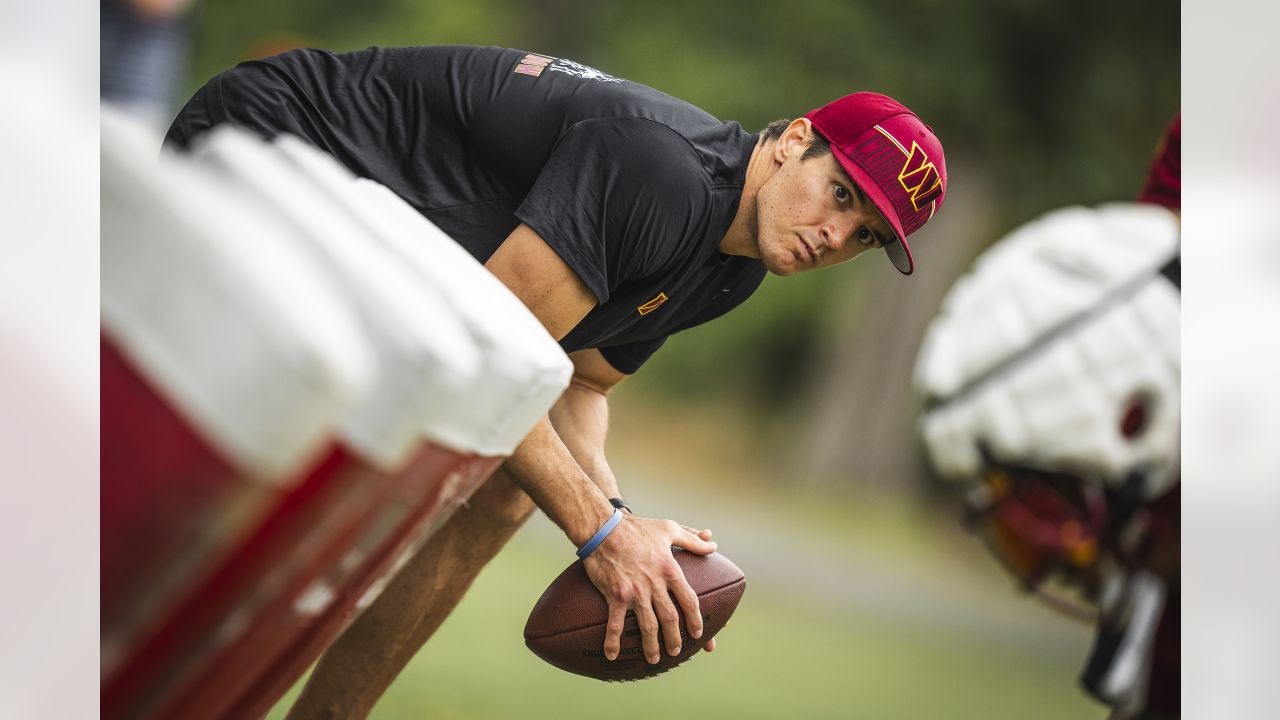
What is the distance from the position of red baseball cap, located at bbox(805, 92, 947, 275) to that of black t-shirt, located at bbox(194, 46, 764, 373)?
0.13 m

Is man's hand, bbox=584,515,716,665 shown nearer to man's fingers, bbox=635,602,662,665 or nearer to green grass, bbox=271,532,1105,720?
man's fingers, bbox=635,602,662,665

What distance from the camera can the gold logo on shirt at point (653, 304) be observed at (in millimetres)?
1605

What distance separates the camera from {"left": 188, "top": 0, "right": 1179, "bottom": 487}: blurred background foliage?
15.4 ft

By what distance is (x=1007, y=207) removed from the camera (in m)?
4.93

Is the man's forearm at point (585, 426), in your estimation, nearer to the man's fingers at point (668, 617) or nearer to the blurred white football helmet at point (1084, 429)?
the man's fingers at point (668, 617)

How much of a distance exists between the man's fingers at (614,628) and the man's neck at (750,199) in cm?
49

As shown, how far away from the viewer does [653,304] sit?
63.7 inches

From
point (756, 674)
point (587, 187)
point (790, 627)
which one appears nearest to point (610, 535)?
point (587, 187)

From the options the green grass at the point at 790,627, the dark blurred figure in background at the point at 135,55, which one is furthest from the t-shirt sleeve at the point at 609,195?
the green grass at the point at 790,627

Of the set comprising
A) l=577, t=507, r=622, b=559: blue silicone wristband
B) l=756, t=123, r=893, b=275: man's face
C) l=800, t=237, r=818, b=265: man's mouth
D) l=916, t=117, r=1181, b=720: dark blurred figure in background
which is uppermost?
l=756, t=123, r=893, b=275: man's face

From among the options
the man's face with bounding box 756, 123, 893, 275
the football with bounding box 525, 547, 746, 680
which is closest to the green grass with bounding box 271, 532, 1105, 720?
the football with bounding box 525, 547, 746, 680

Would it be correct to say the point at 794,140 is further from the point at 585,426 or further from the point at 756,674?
the point at 756,674

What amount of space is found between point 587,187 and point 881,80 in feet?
11.6
